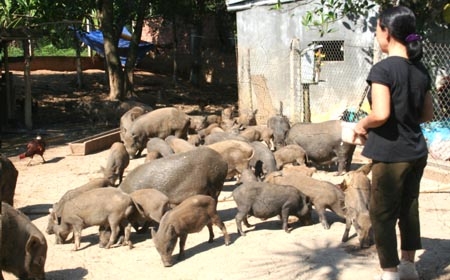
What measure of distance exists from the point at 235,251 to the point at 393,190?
236 cm

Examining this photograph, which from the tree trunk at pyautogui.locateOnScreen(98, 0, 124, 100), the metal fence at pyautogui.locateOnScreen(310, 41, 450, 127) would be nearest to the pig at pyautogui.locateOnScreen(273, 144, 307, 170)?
the metal fence at pyautogui.locateOnScreen(310, 41, 450, 127)

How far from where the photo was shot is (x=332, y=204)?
6.71 meters

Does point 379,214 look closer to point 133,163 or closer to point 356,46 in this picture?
point 133,163

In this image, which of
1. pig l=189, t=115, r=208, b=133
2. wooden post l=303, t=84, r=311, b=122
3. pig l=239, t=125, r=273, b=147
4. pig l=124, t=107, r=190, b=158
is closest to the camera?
pig l=239, t=125, r=273, b=147

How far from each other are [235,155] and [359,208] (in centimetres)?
296

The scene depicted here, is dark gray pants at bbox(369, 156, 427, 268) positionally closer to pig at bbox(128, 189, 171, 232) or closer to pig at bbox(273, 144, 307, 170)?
pig at bbox(128, 189, 171, 232)

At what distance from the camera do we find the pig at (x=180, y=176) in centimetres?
710

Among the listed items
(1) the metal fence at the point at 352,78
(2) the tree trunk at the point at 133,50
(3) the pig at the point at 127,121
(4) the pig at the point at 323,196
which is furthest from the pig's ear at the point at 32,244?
(2) the tree trunk at the point at 133,50

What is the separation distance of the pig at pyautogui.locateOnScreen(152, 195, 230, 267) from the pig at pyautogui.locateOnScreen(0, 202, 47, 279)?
104 cm

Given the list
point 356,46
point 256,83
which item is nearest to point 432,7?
point 356,46

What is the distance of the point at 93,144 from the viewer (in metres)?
12.4

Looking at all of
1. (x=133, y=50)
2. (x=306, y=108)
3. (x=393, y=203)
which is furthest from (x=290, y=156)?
(x=133, y=50)

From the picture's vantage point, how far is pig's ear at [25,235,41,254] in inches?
207

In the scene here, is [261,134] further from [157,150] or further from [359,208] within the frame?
[359,208]
